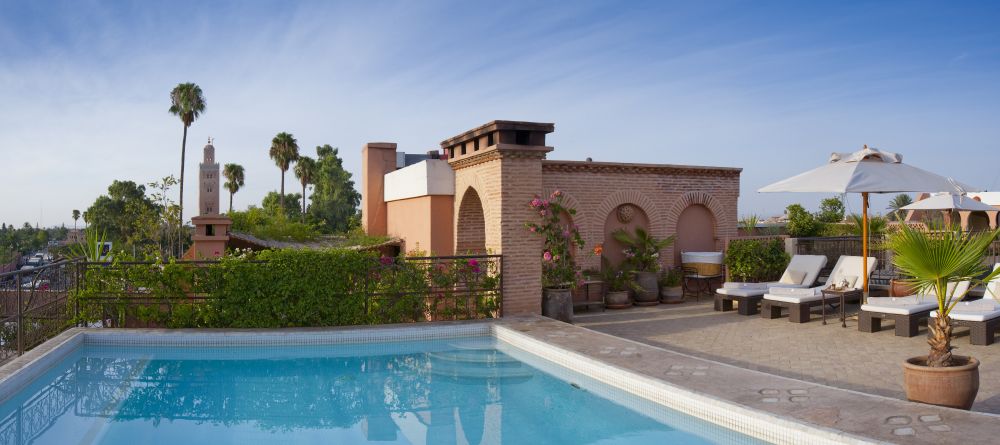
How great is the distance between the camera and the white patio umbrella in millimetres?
9602

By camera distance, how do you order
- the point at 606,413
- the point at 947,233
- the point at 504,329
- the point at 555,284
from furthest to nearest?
1. the point at 555,284
2. the point at 504,329
3. the point at 606,413
4. the point at 947,233

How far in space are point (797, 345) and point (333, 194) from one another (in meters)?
42.6

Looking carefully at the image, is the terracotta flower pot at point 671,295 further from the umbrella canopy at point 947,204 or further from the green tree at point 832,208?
the green tree at point 832,208

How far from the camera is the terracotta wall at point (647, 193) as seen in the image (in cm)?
1351

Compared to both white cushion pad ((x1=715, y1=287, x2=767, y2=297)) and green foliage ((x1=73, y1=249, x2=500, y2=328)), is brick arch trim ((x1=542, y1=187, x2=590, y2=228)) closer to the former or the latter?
white cushion pad ((x1=715, y1=287, x2=767, y2=297))

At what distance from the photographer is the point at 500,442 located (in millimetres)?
6152

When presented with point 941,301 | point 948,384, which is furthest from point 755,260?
point 948,384

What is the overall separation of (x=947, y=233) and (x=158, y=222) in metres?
19.3

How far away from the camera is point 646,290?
514 inches

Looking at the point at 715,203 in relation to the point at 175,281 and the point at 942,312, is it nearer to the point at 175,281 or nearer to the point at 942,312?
the point at 942,312

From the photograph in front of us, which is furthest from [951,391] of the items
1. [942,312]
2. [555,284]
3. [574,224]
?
[574,224]

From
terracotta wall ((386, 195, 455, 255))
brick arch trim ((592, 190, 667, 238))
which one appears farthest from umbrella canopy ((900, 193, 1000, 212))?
terracotta wall ((386, 195, 455, 255))

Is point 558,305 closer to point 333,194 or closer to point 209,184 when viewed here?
point 209,184

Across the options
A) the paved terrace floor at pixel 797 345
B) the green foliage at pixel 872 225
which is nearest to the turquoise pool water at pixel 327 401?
the paved terrace floor at pixel 797 345
